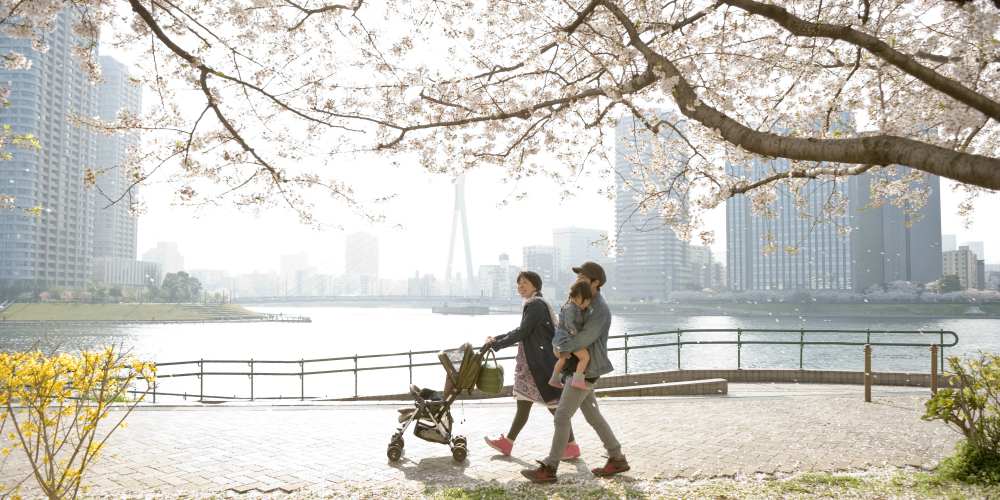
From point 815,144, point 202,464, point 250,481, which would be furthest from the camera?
point 202,464

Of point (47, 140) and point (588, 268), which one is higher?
point (47, 140)

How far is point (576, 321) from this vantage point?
15.0 ft

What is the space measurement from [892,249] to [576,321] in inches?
4909

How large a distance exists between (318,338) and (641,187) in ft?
186

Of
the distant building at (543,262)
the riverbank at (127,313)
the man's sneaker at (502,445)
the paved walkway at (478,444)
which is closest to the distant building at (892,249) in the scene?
the distant building at (543,262)

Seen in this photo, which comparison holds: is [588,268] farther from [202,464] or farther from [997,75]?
[997,75]

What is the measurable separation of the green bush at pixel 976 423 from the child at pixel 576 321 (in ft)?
9.06

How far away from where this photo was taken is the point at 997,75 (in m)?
7.38

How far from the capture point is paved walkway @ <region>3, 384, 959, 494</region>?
15.5 feet

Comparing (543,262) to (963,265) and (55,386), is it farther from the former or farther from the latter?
(55,386)

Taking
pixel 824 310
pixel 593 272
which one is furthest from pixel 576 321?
pixel 824 310

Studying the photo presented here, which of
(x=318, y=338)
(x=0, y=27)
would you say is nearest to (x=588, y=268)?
(x=0, y=27)

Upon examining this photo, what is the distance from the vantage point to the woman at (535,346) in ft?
16.9

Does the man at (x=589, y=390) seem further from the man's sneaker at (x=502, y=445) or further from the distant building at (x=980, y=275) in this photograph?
the distant building at (x=980, y=275)
